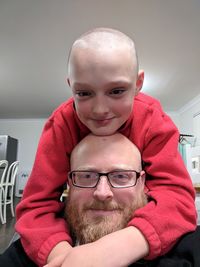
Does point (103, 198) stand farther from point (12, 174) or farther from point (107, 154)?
point (12, 174)

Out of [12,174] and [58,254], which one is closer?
[58,254]

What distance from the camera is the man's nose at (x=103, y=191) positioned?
1.99 ft

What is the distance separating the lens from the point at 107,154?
25.9 inches

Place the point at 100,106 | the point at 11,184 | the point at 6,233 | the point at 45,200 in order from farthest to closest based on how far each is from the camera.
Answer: the point at 11,184
the point at 6,233
the point at 45,200
the point at 100,106

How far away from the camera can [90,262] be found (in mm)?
465

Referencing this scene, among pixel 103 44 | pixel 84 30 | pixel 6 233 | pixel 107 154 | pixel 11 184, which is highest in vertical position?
pixel 84 30

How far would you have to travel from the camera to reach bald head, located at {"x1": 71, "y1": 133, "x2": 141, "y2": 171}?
2.15 ft

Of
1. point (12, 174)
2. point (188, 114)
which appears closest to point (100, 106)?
point (12, 174)

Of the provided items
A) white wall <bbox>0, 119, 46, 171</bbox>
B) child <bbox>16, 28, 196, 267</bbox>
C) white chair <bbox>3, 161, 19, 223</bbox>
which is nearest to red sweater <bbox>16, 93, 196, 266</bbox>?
child <bbox>16, 28, 196, 267</bbox>

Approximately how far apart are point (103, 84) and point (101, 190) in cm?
27

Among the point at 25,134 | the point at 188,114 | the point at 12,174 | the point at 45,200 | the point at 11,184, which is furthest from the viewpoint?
the point at 25,134

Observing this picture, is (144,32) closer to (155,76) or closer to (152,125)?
(155,76)

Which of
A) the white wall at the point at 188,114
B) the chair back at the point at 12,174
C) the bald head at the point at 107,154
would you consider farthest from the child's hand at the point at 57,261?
the white wall at the point at 188,114

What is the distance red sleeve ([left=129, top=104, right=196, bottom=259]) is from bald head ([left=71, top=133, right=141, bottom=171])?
0.13ft
